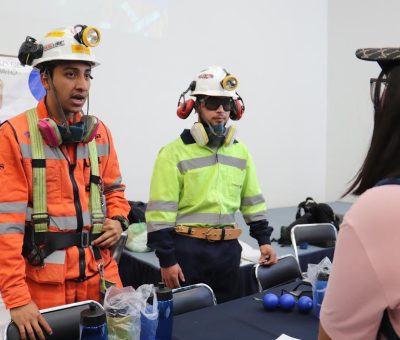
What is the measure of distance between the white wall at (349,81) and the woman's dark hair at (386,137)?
423 centimetres

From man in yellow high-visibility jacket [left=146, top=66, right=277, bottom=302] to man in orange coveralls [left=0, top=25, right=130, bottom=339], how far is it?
1.22 ft

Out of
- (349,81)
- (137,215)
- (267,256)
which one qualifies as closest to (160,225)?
(267,256)

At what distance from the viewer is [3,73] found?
317cm

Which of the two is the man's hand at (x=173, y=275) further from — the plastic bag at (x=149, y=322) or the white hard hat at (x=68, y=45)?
the white hard hat at (x=68, y=45)

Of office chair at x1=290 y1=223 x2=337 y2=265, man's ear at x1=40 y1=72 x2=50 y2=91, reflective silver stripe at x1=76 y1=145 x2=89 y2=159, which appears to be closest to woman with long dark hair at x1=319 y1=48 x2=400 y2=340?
reflective silver stripe at x1=76 y1=145 x2=89 y2=159

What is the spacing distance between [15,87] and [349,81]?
11.6 ft

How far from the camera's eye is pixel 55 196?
1613mm

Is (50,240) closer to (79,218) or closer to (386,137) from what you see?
(79,218)

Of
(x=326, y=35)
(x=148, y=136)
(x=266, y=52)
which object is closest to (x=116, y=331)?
(x=148, y=136)

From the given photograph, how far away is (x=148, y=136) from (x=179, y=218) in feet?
6.06

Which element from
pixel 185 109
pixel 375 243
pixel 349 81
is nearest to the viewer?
pixel 375 243

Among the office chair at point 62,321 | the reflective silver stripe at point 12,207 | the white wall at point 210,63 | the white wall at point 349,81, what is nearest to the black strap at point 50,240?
the reflective silver stripe at point 12,207

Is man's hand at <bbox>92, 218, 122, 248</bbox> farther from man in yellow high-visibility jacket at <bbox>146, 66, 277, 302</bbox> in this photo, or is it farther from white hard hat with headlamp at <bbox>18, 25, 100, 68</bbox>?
white hard hat with headlamp at <bbox>18, 25, 100, 68</bbox>

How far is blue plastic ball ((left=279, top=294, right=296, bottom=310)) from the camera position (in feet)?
5.23
